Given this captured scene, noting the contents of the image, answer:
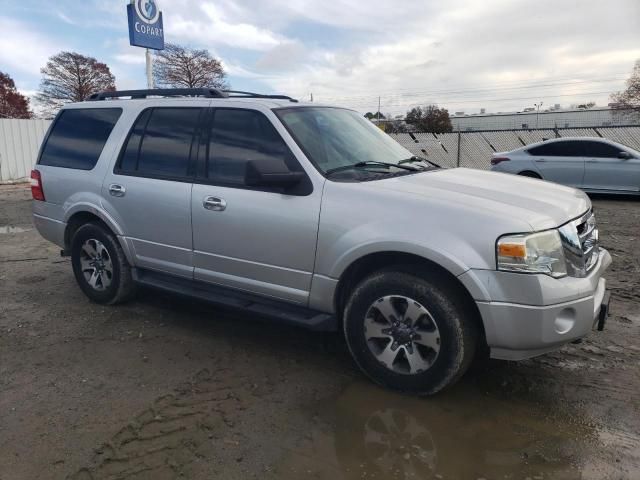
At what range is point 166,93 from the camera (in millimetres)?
4633

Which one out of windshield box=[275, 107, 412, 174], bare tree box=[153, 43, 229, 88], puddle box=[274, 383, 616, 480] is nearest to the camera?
puddle box=[274, 383, 616, 480]

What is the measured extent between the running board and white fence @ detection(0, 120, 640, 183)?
13.4 meters

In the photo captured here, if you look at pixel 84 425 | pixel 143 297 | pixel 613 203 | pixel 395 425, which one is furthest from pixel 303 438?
pixel 613 203

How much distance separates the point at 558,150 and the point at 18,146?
642 inches

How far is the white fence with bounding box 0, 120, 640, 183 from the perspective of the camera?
17.0 metres

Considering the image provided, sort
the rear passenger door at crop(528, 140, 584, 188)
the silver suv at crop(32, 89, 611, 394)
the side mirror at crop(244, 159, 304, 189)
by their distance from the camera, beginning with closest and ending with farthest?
the silver suv at crop(32, 89, 611, 394) < the side mirror at crop(244, 159, 304, 189) < the rear passenger door at crop(528, 140, 584, 188)

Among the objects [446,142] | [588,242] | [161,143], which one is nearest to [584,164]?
[446,142]

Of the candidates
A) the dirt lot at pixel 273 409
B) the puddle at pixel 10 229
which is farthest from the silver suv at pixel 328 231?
the puddle at pixel 10 229

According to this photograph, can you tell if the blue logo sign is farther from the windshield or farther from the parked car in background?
the windshield

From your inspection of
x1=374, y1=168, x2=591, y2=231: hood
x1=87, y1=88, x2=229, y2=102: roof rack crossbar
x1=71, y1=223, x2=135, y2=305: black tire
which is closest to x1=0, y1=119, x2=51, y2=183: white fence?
x1=87, y1=88, x2=229, y2=102: roof rack crossbar

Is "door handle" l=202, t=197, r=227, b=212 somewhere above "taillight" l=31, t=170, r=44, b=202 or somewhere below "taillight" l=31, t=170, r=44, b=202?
above

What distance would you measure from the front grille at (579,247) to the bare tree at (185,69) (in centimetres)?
3975

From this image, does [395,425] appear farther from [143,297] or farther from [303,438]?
[143,297]

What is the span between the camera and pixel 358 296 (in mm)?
3342
